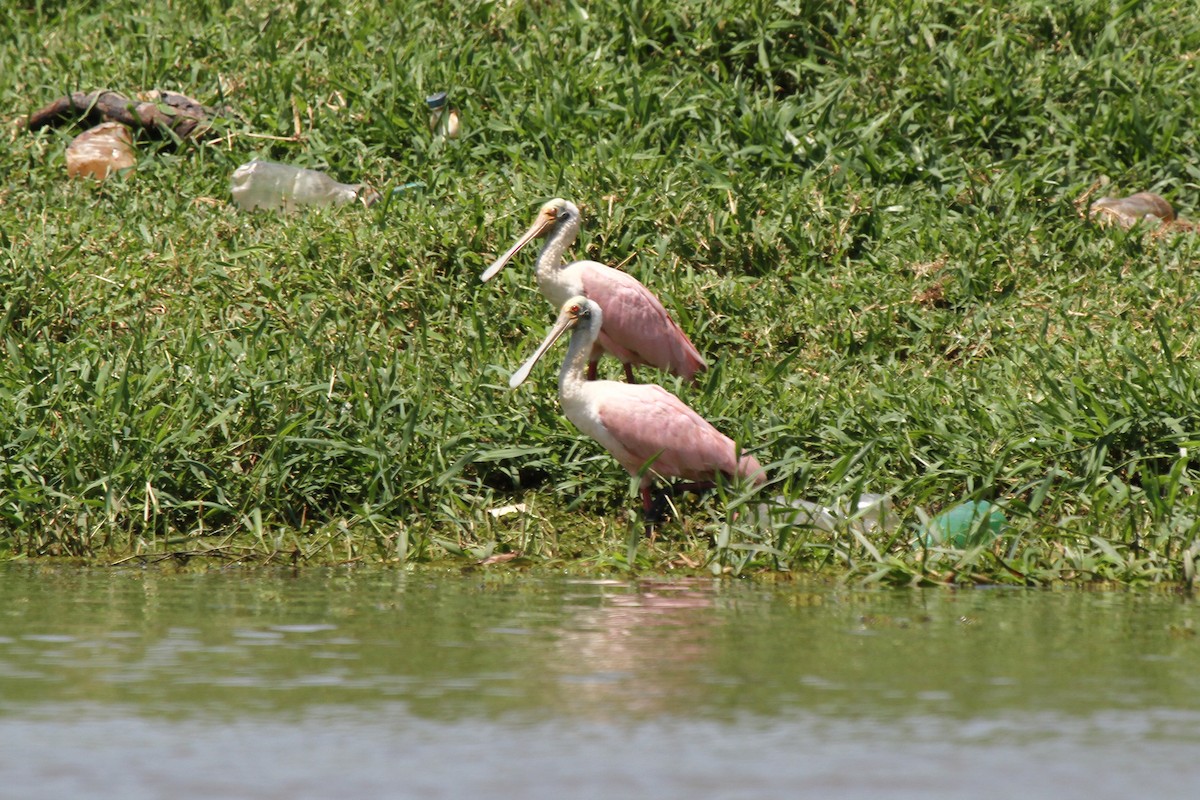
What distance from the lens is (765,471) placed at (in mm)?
5605

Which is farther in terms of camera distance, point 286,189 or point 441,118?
point 441,118

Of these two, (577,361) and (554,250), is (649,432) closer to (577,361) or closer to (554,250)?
(577,361)

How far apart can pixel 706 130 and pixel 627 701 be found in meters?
5.30

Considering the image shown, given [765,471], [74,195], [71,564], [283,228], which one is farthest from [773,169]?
[71,564]

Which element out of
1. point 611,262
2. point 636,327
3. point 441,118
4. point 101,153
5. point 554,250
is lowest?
point 636,327

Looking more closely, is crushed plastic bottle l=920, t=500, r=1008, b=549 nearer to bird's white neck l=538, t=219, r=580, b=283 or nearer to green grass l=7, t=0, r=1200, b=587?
green grass l=7, t=0, r=1200, b=587

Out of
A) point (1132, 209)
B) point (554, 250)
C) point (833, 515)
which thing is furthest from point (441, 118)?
point (833, 515)

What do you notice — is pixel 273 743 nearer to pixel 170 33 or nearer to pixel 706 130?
pixel 706 130

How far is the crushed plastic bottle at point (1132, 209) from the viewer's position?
303 inches

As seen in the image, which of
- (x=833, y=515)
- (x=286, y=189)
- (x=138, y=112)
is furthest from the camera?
(x=138, y=112)

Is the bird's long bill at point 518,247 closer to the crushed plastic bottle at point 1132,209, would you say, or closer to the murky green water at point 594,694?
the murky green water at point 594,694

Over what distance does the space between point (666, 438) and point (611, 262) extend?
1953 mm

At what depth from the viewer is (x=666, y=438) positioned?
551 centimetres

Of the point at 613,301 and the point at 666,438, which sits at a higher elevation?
the point at 613,301
